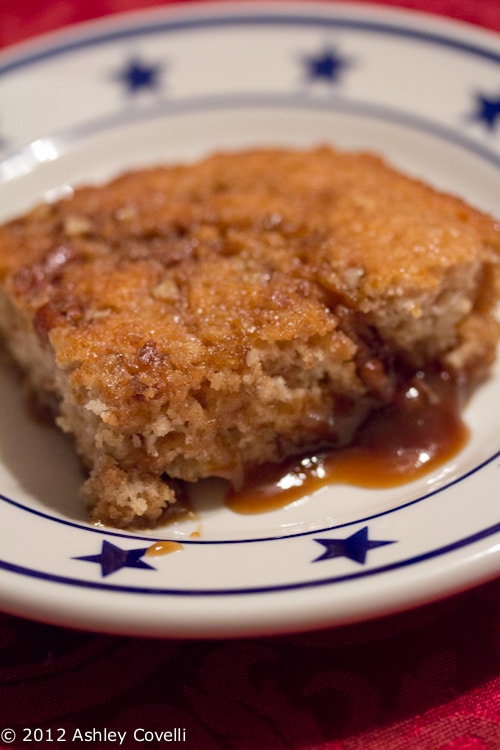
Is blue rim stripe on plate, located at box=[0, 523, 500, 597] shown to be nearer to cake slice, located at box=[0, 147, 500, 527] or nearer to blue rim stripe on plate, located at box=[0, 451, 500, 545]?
blue rim stripe on plate, located at box=[0, 451, 500, 545]

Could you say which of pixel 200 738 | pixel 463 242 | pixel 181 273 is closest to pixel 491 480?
pixel 463 242

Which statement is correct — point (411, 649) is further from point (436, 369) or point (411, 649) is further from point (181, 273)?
point (181, 273)

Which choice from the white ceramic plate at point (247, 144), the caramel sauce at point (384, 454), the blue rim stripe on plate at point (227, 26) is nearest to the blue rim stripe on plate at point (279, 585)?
the white ceramic plate at point (247, 144)

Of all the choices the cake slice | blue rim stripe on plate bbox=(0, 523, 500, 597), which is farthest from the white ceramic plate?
the cake slice

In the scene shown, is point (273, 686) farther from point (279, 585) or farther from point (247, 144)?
point (247, 144)

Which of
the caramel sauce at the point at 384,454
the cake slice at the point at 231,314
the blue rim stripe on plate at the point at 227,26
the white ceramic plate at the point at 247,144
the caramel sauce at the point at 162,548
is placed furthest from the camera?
the blue rim stripe on plate at the point at 227,26

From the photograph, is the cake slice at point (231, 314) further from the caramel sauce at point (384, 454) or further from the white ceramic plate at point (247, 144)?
the white ceramic plate at point (247, 144)
